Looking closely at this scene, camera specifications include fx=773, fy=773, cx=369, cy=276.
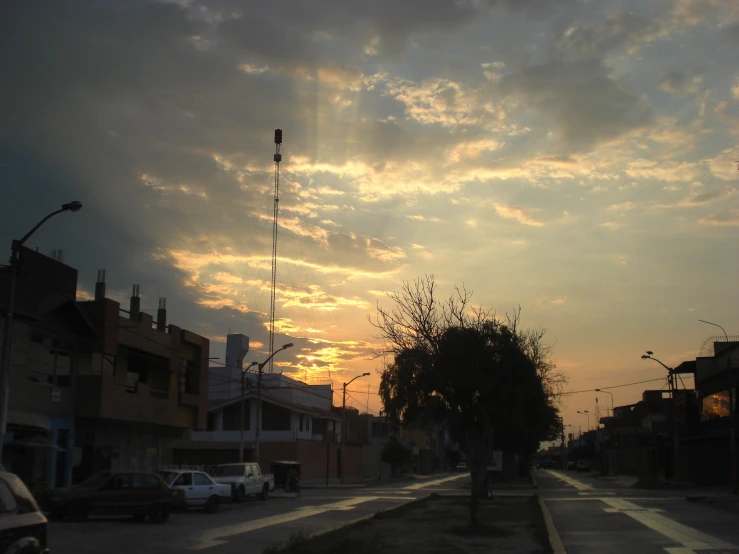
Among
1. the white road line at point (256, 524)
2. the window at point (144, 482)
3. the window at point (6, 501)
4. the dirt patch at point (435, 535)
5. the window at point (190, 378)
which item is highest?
the window at point (190, 378)

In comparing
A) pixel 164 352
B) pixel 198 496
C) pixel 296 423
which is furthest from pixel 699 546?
pixel 296 423

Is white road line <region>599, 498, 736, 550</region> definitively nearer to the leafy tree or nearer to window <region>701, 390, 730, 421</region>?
the leafy tree

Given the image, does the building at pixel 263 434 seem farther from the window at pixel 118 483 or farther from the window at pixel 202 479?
the window at pixel 118 483

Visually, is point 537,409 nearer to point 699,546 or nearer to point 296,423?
point 699,546

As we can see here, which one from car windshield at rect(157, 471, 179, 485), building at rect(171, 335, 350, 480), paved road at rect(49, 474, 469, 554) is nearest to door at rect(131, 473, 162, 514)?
paved road at rect(49, 474, 469, 554)

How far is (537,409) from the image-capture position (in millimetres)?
23984

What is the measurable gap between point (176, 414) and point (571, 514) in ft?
71.9

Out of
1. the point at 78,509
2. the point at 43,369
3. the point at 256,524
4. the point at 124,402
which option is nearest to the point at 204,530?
the point at 256,524

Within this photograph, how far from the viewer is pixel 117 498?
80.8ft

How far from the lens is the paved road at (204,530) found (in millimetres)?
18016

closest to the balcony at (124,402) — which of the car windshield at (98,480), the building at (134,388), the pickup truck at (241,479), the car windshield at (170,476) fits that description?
the building at (134,388)

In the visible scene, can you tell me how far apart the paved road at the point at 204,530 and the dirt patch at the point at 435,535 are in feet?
5.06

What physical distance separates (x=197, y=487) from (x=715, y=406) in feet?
132

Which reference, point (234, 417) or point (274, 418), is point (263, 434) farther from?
point (234, 417)
